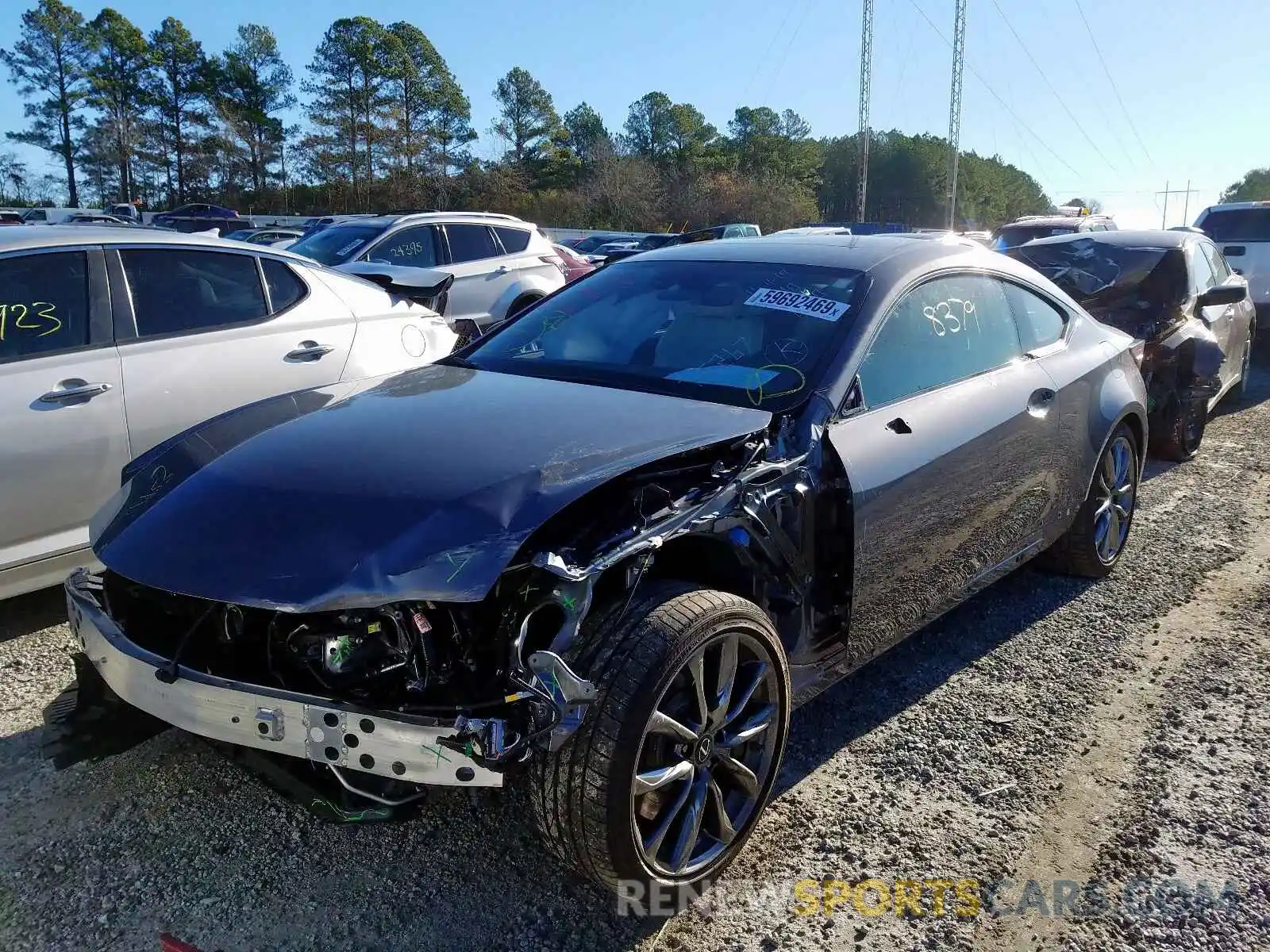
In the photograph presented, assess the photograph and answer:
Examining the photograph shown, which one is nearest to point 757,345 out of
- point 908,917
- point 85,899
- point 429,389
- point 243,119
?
point 429,389

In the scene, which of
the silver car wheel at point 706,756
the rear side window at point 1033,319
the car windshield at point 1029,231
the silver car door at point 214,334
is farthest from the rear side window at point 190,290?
the car windshield at point 1029,231

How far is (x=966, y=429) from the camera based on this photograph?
3.45 m

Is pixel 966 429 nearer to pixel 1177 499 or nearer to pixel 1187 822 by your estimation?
pixel 1187 822

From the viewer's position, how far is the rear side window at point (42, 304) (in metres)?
3.96

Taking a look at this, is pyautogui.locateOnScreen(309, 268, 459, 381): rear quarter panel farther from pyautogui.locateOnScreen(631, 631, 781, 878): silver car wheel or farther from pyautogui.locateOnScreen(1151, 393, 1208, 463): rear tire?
pyautogui.locateOnScreen(1151, 393, 1208, 463): rear tire

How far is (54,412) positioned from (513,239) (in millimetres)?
7349

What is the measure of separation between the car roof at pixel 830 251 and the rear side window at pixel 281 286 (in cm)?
190

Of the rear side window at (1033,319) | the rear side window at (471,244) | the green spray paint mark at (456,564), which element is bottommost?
the green spray paint mark at (456,564)

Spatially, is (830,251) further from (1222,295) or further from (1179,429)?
(1179,429)

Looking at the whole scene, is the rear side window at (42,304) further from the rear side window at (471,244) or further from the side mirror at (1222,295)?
the side mirror at (1222,295)

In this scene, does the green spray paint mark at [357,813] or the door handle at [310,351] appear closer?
the green spray paint mark at [357,813]

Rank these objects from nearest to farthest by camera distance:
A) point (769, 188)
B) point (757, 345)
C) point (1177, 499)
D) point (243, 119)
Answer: point (757, 345) < point (1177, 499) < point (243, 119) < point (769, 188)

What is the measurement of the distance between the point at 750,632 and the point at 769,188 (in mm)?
71575

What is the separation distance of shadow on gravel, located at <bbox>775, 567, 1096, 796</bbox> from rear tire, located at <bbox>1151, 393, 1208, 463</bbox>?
115 inches
